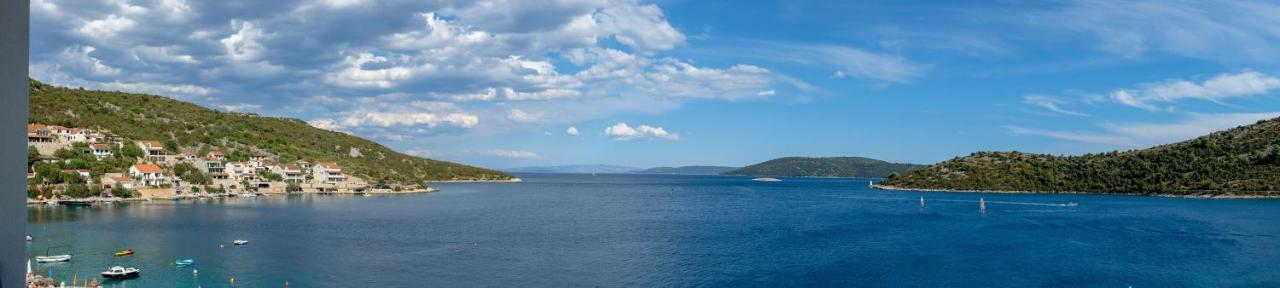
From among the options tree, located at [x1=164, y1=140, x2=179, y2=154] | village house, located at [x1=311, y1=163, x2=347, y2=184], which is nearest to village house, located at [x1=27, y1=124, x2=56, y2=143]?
tree, located at [x1=164, y1=140, x2=179, y2=154]

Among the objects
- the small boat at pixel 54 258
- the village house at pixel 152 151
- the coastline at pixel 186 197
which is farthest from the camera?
the village house at pixel 152 151

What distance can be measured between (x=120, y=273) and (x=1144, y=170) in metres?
182

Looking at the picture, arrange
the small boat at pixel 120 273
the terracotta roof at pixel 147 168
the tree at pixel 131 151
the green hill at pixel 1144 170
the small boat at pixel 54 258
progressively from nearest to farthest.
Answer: the small boat at pixel 120 273, the small boat at pixel 54 258, the terracotta roof at pixel 147 168, the tree at pixel 131 151, the green hill at pixel 1144 170

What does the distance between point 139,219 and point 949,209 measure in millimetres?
104880

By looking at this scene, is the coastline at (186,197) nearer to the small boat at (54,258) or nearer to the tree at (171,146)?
the tree at (171,146)

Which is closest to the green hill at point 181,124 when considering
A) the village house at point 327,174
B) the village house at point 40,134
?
the village house at point 327,174

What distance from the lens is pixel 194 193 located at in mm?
117250

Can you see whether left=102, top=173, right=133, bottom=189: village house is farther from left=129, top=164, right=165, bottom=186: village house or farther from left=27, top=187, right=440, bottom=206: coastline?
left=27, top=187, right=440, bottom=206: coastline

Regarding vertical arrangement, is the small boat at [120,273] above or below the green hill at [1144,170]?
below

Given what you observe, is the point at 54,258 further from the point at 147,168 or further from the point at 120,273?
the point at 147,168

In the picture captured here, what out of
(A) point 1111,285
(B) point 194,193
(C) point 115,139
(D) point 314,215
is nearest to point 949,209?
(A) point 1111,285

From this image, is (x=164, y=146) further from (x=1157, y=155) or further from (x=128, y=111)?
(x=1157, y=155)

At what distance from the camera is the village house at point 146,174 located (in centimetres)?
11131

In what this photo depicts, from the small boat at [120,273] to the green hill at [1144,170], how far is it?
16040 centimetres
